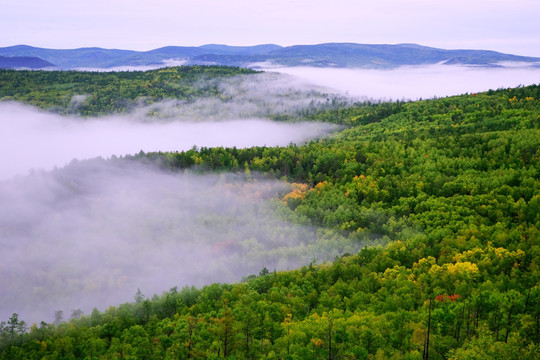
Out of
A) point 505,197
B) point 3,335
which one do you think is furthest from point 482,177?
point 3,335

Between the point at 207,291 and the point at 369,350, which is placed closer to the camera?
the point at 369,350

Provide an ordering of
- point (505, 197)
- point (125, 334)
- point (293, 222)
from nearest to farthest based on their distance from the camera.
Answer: point (125, 334)
point (505, 197)
point (293, 222)

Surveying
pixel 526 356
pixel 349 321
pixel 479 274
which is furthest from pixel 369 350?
pixel 479 274

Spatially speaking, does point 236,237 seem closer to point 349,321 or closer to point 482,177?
point 482,177

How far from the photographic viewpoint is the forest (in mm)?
66750

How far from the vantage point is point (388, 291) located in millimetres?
93438

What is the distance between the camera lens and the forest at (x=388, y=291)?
6675 centimetres

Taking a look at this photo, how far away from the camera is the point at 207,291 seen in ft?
358

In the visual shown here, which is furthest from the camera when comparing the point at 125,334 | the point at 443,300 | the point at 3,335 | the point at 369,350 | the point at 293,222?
the point at 293,222

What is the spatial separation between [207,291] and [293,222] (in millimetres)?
63754

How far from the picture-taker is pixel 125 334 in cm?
8938

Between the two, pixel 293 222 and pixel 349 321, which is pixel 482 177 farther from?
pixel 349 321

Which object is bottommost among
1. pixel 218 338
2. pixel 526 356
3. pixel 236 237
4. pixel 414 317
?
pixel 236 237

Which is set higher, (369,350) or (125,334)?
(369,350)
